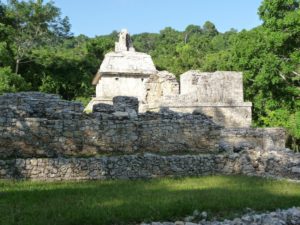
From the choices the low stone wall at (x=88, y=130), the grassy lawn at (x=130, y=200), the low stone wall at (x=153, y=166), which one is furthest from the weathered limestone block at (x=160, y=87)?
the grassy lawn at (x=130, y=200)

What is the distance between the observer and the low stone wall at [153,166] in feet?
34.0

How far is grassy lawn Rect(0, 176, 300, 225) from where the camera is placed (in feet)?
20.3

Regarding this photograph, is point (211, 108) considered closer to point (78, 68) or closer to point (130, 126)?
point (130, 126)

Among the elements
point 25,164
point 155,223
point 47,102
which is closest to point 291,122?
point 47,102

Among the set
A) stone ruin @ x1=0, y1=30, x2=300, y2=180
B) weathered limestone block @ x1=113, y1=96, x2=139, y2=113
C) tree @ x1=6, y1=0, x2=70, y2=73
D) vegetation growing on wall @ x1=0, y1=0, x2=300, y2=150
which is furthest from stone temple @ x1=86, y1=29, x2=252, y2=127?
tree @ x1=6, y1=0, x2=70, y2=73

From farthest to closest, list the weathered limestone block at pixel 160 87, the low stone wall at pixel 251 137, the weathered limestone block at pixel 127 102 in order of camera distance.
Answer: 1. the weathered limestone block at pixel 160 87
2. the low stone wall at pixel 251 137
3. the weathered limestone block at pixel 127 102

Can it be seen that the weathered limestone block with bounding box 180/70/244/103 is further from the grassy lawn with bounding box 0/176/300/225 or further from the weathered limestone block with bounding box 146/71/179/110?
the grassy lawn with bounding box 0/176/300/225

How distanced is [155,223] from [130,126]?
6617 mm

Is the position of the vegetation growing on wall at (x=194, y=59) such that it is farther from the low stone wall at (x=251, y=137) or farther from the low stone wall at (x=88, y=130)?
the low stone wall at (x=88, y=130)

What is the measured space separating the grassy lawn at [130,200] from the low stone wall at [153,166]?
0.58m

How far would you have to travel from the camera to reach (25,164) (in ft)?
33.9

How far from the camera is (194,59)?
49438 millimetres

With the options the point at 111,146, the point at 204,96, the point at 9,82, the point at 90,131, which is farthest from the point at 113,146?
the point at 9,82

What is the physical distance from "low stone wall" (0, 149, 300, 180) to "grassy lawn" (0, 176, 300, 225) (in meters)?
0.58
